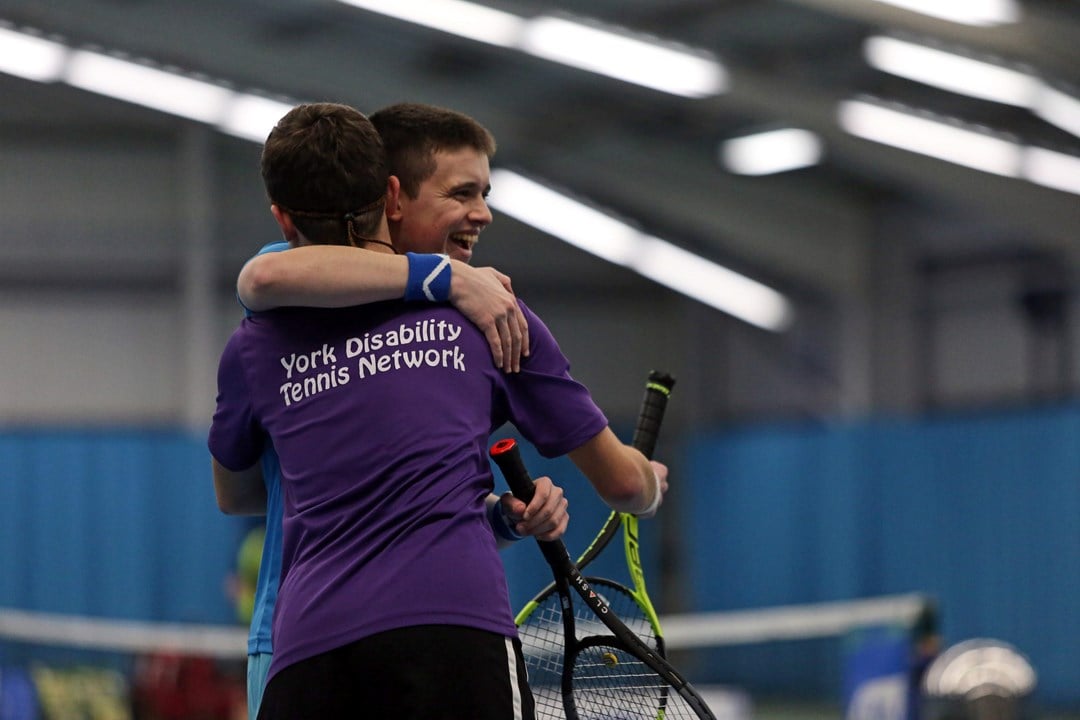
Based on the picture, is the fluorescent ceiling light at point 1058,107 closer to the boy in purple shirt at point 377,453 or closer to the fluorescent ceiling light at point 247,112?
the fluorescent ceiling light at point 247,112

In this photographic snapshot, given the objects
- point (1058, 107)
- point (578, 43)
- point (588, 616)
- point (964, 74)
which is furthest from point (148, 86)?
point (588, 616)

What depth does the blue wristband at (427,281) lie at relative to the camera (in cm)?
260

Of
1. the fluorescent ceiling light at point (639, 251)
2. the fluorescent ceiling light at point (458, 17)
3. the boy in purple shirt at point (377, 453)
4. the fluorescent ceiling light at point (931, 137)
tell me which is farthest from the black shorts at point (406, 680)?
the fluorescent ceiling light at point (639, 251)

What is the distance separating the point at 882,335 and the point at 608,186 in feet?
11.4

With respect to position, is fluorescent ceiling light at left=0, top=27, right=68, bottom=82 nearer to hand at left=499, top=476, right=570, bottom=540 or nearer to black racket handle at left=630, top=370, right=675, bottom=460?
black racket handle at left=630, top=370, right=675, bottom=460

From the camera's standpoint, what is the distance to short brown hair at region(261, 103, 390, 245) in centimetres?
255

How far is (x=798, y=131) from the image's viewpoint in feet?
54.9

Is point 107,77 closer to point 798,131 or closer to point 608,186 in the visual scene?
point 608,186

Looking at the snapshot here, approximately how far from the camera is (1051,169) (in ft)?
47.6

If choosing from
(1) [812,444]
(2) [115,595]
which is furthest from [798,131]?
(2) [115,595]

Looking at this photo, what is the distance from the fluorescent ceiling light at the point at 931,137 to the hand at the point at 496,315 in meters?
12.5

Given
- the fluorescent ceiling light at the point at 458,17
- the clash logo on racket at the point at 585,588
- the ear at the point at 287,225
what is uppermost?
the fluorescent ceiling light at the point at 458,17

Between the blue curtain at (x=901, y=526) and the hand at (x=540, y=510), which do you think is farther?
the blue curtain at (x=901, y=526)

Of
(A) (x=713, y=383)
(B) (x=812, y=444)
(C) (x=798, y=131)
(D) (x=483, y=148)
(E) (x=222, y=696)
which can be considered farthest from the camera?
(A) (x=713, y=383)
